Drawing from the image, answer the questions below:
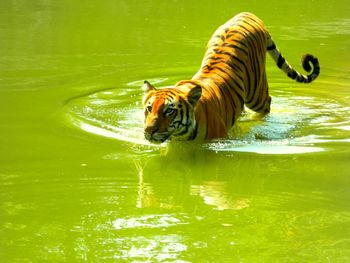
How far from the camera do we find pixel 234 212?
14.0 feet

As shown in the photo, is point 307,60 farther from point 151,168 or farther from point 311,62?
point 151,168

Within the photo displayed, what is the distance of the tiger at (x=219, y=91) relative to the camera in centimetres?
523

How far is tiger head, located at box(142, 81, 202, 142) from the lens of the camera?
513 centimetres

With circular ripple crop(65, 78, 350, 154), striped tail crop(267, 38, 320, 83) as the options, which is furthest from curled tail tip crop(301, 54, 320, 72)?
circular ripple crop(65, 78, 350, 154)

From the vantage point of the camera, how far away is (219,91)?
5.74 meters

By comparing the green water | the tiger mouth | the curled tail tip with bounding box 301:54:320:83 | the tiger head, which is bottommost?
the green water

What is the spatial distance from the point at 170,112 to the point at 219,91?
63 centimetres

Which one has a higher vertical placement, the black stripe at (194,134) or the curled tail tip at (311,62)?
the curled tail tip at (311,62)

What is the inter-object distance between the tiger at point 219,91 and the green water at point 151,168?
0.45ft

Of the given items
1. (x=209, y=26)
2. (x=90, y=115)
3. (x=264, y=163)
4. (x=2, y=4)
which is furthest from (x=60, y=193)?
(x=2, y=4)

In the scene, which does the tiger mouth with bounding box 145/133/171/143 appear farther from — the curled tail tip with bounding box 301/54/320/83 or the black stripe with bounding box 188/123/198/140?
the curled tail tip with bounding box 301/54/320/83

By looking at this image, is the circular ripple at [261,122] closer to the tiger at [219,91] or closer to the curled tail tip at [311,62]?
the tiger at [219,91]

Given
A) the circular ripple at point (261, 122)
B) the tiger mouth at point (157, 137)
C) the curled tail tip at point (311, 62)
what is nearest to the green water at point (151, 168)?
the circular ripple at point (261, 122)

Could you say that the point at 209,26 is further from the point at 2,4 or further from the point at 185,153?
the point at 185,153
